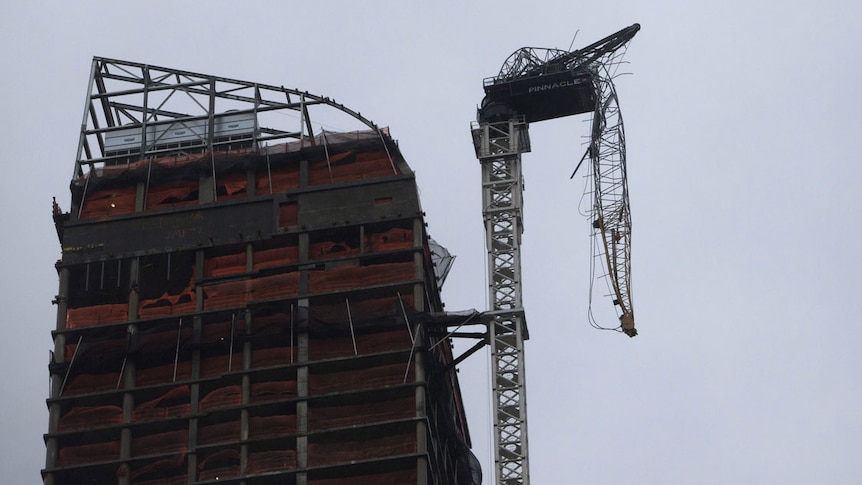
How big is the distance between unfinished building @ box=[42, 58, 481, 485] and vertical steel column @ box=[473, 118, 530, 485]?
4089mm

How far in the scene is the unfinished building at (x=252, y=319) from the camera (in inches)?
5157

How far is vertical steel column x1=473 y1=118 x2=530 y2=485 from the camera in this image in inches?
5389

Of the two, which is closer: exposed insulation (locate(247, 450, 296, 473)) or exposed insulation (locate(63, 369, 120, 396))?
exposed insulation (locate(247, 450, 296, 473))

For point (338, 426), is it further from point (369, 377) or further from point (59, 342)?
point (59, 342)

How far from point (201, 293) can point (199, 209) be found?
21.4ft

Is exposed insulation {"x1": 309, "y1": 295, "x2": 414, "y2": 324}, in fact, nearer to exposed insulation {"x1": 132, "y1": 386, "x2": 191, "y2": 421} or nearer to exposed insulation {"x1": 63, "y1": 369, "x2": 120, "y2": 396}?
exposed insulation {"x1": 132, "y1": 386, "x2": 191, "y2": 421}

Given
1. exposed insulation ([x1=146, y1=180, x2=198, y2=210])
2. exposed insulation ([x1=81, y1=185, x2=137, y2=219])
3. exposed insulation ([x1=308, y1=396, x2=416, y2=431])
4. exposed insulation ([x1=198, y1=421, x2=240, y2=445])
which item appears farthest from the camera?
exposed insulation ([x1=81, y1=185, x2=137, y2=219])

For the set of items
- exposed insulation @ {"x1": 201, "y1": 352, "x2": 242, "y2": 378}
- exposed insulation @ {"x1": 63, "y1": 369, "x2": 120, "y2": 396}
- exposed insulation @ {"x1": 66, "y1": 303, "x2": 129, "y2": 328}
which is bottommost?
exposed insulation @ {"x1": 63, "y1": 369, "x2": 120, "y2": 396}

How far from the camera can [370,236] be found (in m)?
137

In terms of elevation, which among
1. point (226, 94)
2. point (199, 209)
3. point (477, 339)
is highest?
point (226, 94)

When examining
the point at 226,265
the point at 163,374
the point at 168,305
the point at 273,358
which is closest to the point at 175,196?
the point at 226,265

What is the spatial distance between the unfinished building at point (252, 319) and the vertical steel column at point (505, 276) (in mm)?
4089

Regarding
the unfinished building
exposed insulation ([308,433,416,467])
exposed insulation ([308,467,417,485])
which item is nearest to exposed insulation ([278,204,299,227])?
the unfinished building

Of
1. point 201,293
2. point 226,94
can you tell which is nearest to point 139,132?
point 226,94
